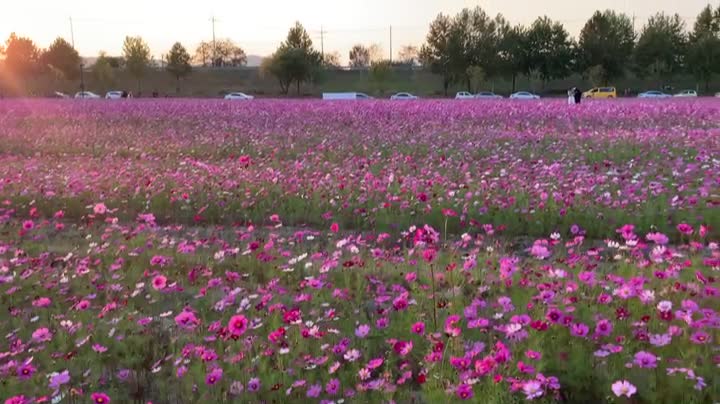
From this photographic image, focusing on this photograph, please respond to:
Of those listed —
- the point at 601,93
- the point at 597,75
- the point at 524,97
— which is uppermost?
the point at 597,75

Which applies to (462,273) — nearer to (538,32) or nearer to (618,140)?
(618,140)

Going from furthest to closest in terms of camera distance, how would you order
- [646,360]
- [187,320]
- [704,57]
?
[704,57], [187,320], [646,360]

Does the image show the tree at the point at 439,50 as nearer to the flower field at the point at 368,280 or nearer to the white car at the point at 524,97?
the white car at the point at 524,97

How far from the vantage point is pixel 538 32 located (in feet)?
247

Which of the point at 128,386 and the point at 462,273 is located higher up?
the point at 462,273

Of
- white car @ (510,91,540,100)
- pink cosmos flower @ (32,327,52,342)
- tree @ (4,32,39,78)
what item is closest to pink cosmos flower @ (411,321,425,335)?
pink cosmos flower @ (32,327,52,342)

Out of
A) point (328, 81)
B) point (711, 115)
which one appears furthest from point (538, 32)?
point (711, 115)

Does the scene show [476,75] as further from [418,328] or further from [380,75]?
[418,328]

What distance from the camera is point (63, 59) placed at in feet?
270

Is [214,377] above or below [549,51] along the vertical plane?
below

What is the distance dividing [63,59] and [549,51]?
61689 mm

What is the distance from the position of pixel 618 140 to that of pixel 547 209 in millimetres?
6752

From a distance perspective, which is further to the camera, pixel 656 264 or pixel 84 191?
pixel 84 191

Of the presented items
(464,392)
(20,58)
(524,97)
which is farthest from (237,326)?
(20,58)
